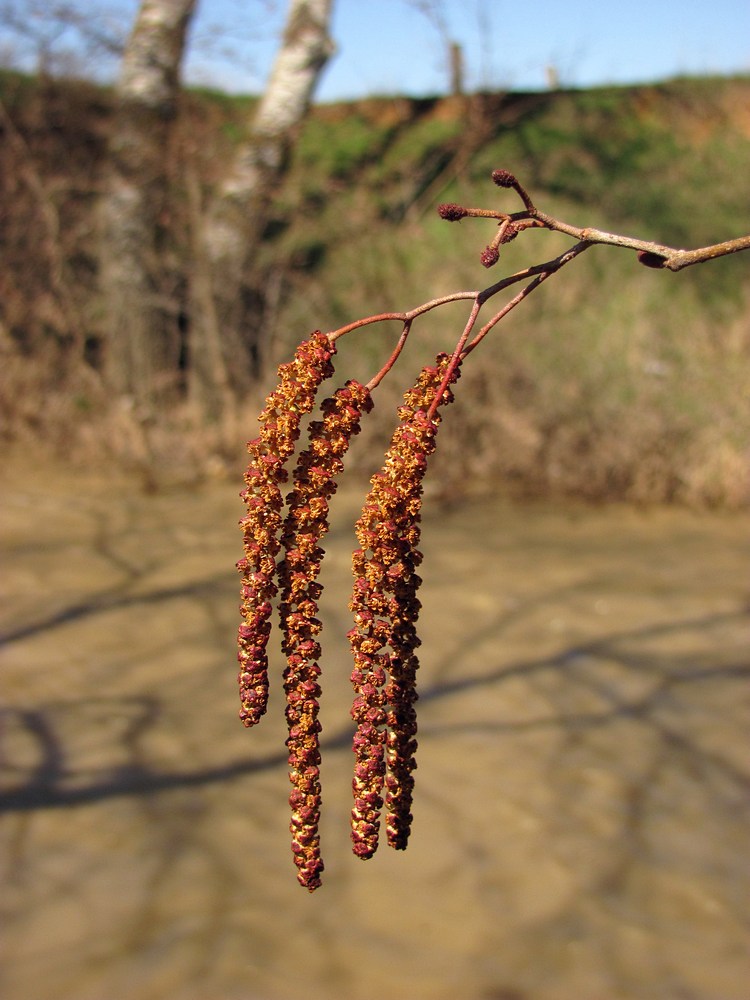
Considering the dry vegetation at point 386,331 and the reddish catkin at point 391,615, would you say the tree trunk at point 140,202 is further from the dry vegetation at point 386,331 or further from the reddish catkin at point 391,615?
the reddish catkin at point 391,615

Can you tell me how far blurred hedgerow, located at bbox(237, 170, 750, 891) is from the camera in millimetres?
1148

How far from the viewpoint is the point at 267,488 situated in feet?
3.87

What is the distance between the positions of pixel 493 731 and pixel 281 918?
215 cm

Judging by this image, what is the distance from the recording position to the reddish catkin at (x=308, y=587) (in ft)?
3.87

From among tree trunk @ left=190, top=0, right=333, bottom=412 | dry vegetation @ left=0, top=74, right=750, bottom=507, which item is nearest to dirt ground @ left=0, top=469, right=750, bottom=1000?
dry vegetation @ left=0, top=74, right=750, bottom=507

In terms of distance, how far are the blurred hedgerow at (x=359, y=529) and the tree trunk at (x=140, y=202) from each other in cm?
1058

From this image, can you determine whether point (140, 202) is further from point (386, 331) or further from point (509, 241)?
point (509, 241)

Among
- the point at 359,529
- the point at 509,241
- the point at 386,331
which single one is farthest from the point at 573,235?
the point at 386,331

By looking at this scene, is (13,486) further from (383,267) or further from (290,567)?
(290,567)

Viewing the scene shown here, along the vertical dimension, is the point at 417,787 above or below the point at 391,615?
below

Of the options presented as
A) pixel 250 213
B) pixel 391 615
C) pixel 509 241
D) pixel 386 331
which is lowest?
pixel 386 331

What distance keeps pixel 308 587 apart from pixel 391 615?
10 cm

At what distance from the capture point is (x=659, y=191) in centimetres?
1588

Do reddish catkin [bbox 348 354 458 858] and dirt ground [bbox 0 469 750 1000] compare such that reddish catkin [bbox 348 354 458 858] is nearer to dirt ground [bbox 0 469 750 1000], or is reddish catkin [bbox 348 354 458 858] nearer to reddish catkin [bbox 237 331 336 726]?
reddish catkin [bbox 237 331 336 726]
